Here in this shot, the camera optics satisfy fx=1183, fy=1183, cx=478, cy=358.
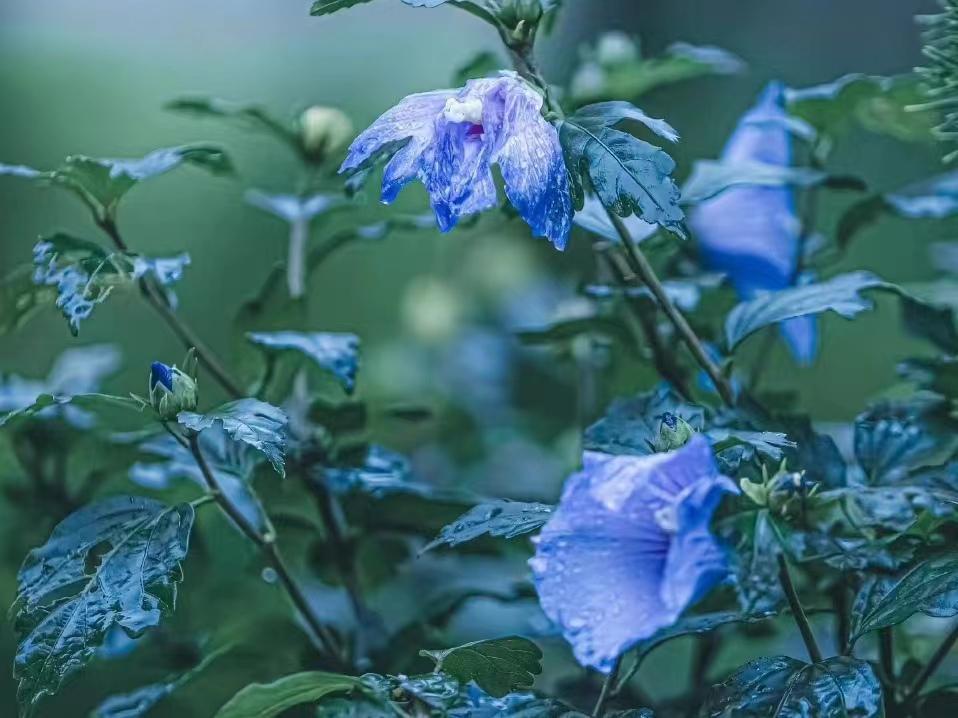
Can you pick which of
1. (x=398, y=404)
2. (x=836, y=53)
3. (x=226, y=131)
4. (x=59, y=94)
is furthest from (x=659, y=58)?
(x=59, y=94)

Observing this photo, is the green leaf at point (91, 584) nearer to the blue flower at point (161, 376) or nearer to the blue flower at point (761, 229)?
the blue flower at point (161, 376)

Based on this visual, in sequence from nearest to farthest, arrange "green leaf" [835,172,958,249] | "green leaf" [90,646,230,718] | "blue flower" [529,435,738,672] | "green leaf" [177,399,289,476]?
"blue flower" [529,435,738,672]
"green leaf" [177,399,289,476]
"green leaf" [90,646,230,718]
"green leaf" [835,172,958,249]

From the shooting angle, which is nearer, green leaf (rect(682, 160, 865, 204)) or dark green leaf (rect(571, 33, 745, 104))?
green leaf (rect(682, 160, 865, 204))

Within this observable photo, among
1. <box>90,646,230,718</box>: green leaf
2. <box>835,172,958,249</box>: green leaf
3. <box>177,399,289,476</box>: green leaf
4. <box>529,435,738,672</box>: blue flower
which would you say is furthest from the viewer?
<box>835,172,958,249</box>: green leaf

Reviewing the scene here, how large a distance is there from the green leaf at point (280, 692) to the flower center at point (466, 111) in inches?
9.3

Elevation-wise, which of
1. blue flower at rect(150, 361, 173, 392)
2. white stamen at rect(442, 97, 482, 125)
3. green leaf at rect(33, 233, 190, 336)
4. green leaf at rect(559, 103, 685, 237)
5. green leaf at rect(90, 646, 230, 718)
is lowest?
green leaf at rect(90, 646, 230, 718)

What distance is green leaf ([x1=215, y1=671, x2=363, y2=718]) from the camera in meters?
0.48

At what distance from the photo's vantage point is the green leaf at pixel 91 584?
516mm

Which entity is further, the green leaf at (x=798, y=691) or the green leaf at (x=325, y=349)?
the green leaf at (x=325, y=349)

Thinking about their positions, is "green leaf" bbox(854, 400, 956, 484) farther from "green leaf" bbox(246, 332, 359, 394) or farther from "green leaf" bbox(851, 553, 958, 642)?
"green leaf" bbox(246, 332, 359, 394)

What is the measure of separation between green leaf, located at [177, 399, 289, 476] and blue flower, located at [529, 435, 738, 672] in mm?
136

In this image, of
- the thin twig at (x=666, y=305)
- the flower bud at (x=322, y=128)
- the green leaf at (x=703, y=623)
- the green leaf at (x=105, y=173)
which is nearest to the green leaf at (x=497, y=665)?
the green leaf at (x=703, y=623)

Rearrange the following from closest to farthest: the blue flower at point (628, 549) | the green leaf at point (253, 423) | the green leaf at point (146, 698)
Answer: the blue flower at point (628, 549), the green leaf at point (253, 423), the green leaf at point (146, 698)

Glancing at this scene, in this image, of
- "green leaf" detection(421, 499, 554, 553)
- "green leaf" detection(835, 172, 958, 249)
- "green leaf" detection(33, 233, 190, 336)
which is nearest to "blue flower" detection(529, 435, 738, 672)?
"green leaf" detection(421, 499, 554, 553)
